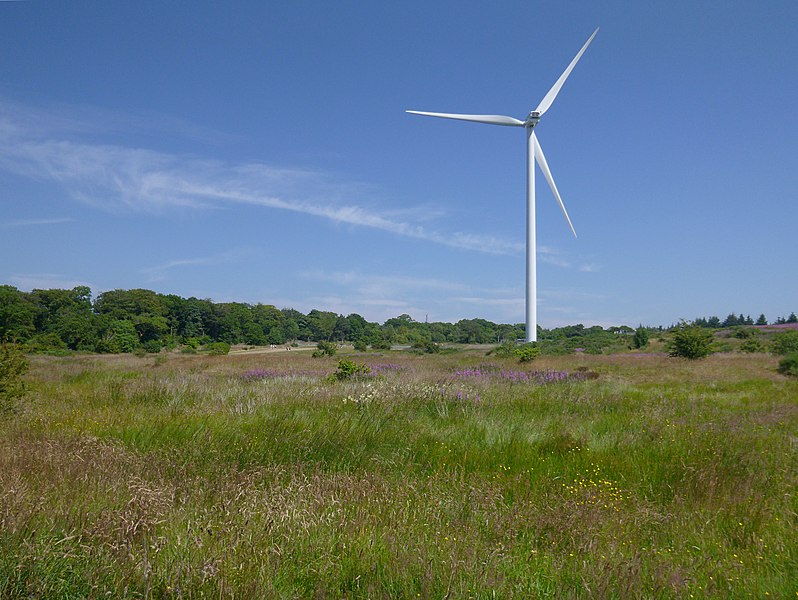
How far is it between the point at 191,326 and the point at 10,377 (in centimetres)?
10164

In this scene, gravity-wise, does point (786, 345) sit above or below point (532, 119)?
below

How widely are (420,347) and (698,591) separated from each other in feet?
161

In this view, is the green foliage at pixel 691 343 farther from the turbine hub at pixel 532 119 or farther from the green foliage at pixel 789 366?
the turbine hub at pixel 532 119

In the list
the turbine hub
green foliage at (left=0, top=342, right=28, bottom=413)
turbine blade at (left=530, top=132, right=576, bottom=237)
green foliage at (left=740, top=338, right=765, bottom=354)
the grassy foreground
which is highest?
the turbine hub

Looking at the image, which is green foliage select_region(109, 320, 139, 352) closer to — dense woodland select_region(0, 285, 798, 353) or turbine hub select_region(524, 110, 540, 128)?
dense woodland select_region(0, 285, 798, 353)

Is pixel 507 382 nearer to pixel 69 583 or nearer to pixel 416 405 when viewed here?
pixel 416 405

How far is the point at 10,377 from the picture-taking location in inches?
288

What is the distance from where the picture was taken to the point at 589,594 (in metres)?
2.61

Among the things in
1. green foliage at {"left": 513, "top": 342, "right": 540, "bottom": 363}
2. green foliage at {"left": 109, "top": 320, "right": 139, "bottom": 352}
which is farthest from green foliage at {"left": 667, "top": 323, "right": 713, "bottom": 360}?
green foliage at {"left": 109, "top": 320, "right": 139, "bottom": 352}

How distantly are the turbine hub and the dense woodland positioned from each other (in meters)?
17.8

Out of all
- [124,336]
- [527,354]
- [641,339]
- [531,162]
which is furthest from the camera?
[124,336]

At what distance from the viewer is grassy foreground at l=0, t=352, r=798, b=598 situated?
275 cm

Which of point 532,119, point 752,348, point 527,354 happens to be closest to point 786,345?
point 752,348

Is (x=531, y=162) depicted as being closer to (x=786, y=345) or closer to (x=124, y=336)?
(x=786, y=345)
